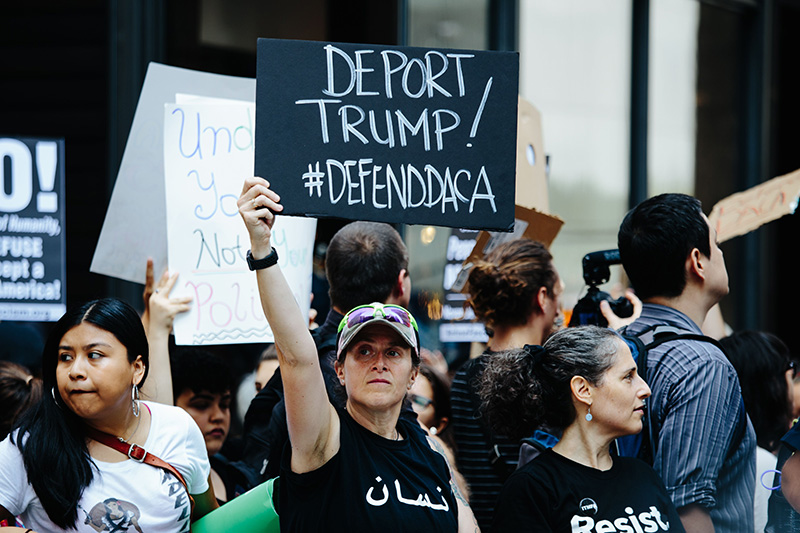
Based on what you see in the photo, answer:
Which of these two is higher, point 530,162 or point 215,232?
point 530,162

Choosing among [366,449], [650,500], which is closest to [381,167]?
[366,449]

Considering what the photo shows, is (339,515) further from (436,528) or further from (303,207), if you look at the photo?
(303,207)

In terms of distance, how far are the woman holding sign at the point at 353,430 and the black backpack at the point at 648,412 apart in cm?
61

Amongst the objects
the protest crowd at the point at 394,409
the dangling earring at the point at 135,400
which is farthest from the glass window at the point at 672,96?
the dangling earring at the point at 135,400

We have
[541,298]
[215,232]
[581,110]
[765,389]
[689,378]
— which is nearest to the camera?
[689,378]

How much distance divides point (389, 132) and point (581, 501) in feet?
3.77

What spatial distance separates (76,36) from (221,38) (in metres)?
0.92

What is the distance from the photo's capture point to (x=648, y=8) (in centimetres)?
852

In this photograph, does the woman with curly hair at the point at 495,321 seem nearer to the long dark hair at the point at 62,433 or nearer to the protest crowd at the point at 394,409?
the protest crowd at the point at 394,409

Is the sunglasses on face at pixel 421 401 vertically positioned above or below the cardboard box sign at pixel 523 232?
below

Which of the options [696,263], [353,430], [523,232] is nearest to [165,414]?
[353,430]

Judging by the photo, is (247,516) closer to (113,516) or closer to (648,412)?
(113,516)

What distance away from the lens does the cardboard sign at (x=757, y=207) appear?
4156 mm

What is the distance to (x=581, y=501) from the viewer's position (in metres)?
2.55
